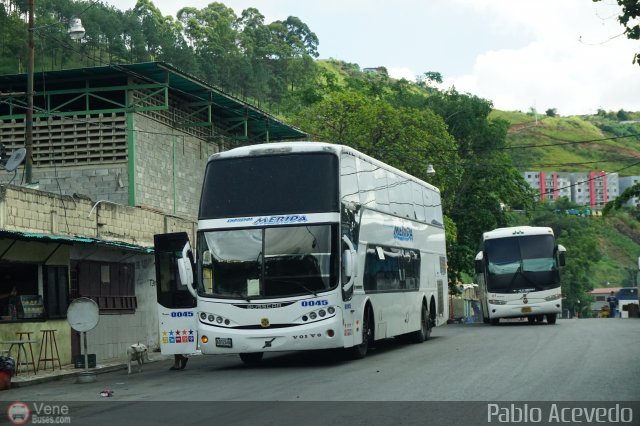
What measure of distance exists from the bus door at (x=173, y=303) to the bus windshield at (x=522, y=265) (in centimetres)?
1850

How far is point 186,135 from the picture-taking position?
34719mm

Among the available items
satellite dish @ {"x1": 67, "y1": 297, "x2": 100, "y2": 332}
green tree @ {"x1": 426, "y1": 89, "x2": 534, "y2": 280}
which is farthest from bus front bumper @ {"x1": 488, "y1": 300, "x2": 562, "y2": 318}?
satellite dish @ {"x1": 67, "y1": 297, "x2": 100, "y2": 332}

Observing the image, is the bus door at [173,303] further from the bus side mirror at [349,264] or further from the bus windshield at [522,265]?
the bus windshield at [522,265]

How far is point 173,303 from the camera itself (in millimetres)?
19641

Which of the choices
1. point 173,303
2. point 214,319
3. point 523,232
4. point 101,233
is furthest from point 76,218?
point 523,232

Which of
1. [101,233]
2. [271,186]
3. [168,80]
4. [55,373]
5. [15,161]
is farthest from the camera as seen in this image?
[168,80]

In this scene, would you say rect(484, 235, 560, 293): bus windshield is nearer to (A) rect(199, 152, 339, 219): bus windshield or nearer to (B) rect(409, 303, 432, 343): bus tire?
(B) rect(409, 303, 432, 343): bus tire

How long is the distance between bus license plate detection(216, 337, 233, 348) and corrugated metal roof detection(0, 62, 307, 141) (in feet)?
45.7

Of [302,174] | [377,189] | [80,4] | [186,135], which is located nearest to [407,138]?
[186,135]

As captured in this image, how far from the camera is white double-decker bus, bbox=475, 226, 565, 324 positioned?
3525 centimetres

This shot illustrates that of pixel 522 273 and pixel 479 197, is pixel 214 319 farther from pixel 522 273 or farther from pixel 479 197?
pixel 479 197

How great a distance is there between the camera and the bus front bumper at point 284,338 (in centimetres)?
1748

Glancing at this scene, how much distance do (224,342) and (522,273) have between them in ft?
65.3

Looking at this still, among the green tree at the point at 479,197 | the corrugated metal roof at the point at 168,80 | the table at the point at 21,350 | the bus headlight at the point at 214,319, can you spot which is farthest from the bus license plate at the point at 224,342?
the green tree at the point at 479,197
